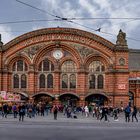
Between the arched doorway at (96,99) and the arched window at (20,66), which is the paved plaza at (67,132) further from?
the arched window at (20,66)

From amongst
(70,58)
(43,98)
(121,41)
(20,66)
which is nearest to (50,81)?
(43,98)

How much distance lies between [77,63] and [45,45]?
5422mm

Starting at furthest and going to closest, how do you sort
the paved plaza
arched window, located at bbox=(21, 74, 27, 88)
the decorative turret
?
arched window, located at bbox=(21, 74, 27, 88), the decorative turret, the paved plaza

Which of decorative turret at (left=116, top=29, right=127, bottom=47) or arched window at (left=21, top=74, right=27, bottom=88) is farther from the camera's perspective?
arched window at (left=21, top=74, right=27, bottom=88)

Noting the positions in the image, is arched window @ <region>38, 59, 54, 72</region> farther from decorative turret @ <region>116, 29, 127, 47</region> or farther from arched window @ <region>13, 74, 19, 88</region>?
decorative turret @ <region>116, 29, 127, 47</region>

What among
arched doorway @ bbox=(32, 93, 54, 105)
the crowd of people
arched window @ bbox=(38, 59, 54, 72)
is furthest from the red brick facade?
the crowd of people

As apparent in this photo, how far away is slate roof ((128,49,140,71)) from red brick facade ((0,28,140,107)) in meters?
14.4

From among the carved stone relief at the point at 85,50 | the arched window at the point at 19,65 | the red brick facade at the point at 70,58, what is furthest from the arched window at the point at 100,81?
the arched window at the point at 19,65

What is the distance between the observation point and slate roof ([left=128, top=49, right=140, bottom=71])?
252 feet

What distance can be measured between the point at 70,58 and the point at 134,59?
20126 mm

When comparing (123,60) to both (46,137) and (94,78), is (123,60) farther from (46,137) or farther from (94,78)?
(46,137)

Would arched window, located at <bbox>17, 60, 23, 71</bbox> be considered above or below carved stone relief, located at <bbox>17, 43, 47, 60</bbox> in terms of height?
below

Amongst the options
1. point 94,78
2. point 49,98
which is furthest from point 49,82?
point 94,78

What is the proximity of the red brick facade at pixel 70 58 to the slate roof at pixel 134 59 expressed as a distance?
567 inches
